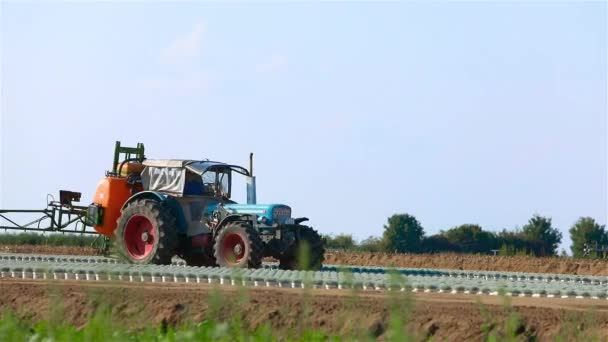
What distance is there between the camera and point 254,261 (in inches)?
698

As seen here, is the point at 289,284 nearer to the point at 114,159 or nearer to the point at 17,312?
the point at 17,312

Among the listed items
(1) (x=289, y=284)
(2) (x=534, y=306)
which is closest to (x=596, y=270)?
(1) (x=289, y=284)

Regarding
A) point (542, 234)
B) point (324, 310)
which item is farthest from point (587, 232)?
point (324, 310)

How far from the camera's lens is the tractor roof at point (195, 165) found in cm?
1923

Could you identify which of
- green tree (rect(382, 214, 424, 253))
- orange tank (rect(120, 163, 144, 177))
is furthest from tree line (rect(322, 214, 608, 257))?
orange tank (rect(120, 163, 144, 177))

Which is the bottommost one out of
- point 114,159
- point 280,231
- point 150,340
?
point 150,340

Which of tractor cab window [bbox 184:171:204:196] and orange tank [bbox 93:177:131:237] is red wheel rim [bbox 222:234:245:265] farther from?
orange tank [bbox 93:177:131:237]

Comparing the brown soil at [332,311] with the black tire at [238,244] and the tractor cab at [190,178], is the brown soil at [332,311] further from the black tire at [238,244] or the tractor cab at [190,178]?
the tractor cab at [190,178]

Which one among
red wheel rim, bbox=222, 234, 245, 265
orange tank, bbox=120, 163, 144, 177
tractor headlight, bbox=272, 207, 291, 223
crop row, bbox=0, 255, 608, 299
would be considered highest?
orange tank, bbox=120, 163, 144, 177

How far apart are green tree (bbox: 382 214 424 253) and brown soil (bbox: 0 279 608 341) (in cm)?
3321

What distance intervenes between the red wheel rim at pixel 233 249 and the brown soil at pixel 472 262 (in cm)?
767

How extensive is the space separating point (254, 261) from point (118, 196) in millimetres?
3579

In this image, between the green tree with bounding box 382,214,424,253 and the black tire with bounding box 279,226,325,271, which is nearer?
the black tire with bounding box 279,226,325,271

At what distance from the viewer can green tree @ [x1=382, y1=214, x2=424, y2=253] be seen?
47.7m
